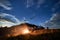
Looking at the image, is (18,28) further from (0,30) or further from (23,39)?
Result: (23,39)

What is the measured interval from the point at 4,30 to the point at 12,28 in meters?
4.42

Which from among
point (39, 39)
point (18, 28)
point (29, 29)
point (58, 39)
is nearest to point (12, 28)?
point (18, 28)

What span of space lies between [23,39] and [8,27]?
26.0 metres

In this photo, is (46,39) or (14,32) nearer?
(46,39)

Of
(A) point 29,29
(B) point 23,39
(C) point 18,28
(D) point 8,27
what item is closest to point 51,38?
(B) point 23,39

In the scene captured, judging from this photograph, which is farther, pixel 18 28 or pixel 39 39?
pixel 18 28

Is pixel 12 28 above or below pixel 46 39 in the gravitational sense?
above

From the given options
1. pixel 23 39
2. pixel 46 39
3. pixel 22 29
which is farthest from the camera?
pixel 22 29

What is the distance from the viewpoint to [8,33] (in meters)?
56.2

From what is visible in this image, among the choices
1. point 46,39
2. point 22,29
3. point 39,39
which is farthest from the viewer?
point 22,29

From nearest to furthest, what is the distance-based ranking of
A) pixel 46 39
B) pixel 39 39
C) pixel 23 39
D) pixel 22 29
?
pixel 46 39 < pixel 39 39 < pixel 23 39 < pixel 22 29

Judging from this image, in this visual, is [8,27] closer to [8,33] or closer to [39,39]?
[8,33]

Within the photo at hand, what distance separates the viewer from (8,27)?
2451 inches

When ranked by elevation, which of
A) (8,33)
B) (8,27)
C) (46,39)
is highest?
(8,27)
